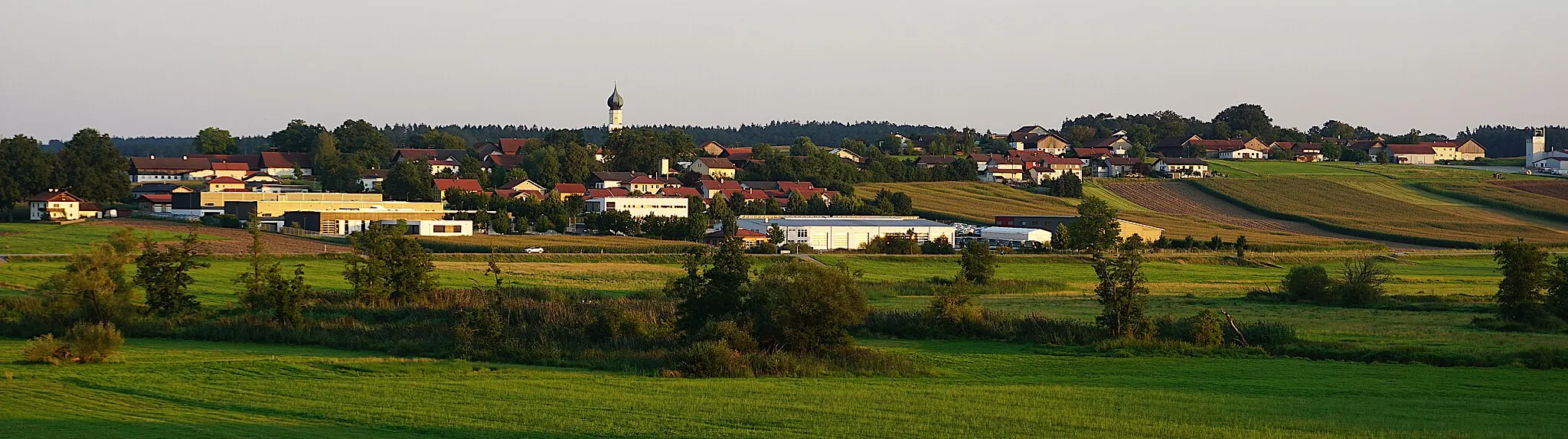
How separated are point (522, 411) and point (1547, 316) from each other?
28185mm

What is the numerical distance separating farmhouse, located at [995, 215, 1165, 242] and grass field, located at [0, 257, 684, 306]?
29.7m

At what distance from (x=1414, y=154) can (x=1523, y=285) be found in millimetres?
113952

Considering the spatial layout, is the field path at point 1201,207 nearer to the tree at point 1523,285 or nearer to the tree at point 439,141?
the tree at point 1523,285

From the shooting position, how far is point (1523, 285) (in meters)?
36.7

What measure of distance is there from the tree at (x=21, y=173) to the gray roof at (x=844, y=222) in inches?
1648

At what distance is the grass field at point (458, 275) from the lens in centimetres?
4517

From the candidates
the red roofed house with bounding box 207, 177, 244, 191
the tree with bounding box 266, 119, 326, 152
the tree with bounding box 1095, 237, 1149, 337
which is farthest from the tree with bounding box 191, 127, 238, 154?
the tree with bounding box 1095, 237, 1149, 337

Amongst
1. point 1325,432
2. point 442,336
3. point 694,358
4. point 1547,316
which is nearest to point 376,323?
point 442,336

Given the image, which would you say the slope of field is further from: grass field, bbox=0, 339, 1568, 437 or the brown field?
grass field, bbox=0, 339, 1568, 437

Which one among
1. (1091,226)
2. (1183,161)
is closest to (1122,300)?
(1091,226)

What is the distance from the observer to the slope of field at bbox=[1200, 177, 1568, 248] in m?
81.9

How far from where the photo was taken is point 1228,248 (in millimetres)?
73812

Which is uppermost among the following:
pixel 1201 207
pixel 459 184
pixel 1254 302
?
pixel 459 184

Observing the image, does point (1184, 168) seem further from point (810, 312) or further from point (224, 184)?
point (810, 312)
